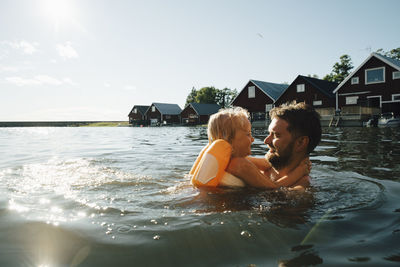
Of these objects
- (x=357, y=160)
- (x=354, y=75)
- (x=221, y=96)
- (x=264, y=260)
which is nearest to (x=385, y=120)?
(x=354, y=75)

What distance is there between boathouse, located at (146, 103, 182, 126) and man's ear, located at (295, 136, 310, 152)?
57346 millimetres

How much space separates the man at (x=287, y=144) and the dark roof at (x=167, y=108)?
194 feet

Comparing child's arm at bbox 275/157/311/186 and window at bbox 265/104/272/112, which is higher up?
window at bbox 265/104/272/112

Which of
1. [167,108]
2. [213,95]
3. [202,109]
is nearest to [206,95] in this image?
[213,95]

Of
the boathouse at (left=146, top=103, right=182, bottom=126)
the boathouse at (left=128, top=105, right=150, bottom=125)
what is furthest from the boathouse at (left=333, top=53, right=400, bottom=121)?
the boathouse at (left=128, top=105, right=150, bottom=125)

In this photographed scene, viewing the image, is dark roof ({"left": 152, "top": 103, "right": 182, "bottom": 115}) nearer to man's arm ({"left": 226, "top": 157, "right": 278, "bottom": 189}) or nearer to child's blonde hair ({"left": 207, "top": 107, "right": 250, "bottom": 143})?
child's blonde hair ({"left": 207, "top": 107, "right": 250, "bottom": 143})

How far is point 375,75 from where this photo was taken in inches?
1070

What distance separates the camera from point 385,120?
21.7 metres

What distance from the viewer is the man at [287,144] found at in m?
3.23

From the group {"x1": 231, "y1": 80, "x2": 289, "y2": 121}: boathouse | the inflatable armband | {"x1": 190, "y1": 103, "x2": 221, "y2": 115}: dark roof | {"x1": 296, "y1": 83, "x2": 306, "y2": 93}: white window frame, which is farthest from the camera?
{"x1": 190, "y1": 103, "x2": 221, "y2": 115}: dark roof

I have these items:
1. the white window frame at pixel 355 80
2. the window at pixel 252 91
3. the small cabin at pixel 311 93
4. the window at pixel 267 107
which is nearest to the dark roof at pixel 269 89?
the window at pixel 252 91

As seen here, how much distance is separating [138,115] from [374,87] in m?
51.7

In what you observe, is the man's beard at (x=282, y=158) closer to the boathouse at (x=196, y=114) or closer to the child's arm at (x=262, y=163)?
the child's arm at (x=262, y=163)

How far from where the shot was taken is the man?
3227 millimetres
